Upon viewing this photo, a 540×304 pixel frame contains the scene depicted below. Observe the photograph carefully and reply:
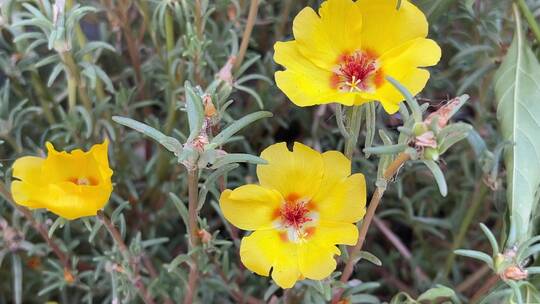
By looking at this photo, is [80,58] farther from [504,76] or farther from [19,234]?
[504,76]

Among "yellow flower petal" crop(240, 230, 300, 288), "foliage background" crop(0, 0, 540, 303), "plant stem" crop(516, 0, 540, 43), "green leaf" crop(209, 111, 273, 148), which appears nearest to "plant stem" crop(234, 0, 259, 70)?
"foliage background" crop(0, 0, 540, 303)

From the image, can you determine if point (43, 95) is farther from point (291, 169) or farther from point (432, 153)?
point (432, 153)

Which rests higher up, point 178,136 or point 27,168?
point 27,168

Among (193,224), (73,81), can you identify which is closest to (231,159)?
(193,224)

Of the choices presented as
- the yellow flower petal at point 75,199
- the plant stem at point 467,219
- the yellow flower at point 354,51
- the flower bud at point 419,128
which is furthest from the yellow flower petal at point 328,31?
the plant stem at point 467,219

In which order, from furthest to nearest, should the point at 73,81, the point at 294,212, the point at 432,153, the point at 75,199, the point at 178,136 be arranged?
the point at 178,136 < the point at 73,81 < the point at 294,212 < the point at 75,199 < the point at 432,153

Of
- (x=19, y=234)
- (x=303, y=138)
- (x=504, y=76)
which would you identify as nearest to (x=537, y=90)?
(x=504, y=76)
